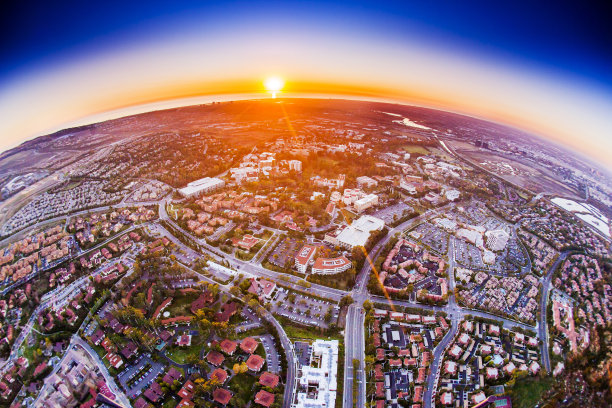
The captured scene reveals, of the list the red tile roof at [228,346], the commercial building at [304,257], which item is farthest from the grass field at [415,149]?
the red tile roof at [228,346]

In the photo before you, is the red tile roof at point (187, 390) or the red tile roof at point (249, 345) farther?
the red tile roof at point (249, 345)

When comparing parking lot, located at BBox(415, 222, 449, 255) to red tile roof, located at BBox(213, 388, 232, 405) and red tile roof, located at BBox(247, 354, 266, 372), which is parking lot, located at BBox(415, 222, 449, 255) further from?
red tile roof, located at BBox(213, 388, 232, 405)

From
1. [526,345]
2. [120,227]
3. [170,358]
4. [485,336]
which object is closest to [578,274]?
[526,345]

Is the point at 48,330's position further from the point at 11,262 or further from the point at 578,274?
the point at 578,274

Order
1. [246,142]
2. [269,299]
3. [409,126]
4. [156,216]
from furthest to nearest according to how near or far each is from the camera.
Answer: [409,126] → [246,142] → [156,216] → [269,299]

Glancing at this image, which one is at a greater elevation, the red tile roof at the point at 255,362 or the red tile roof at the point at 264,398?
the red tile roof at the point at 255,362

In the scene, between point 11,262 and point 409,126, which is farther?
point 409,126

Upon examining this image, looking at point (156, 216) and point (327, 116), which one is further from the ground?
point (327, 116)

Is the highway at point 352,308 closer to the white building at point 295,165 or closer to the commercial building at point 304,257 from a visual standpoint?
the commercial building at point 304,257
